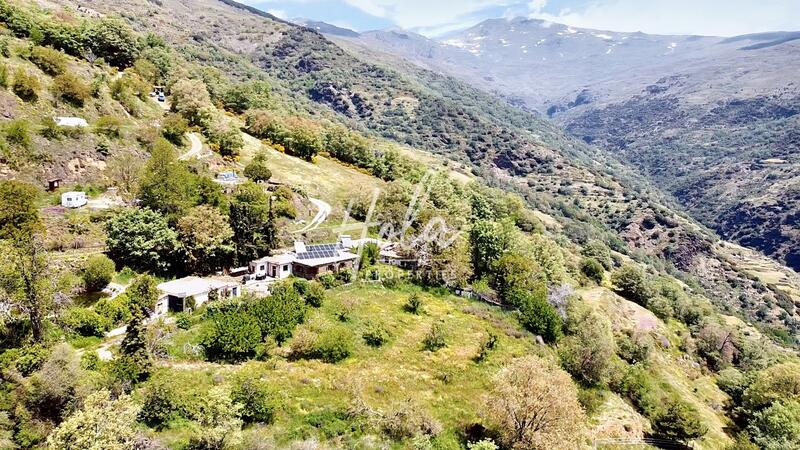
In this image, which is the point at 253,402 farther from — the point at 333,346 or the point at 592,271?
the point at 592,271

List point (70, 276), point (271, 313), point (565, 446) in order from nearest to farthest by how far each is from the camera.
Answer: point (565, 446) < point (70, 276) < point (271, 313)

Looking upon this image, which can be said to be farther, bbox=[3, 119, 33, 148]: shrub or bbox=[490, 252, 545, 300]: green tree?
bbox=[490, 252, 545, 300]: green tree

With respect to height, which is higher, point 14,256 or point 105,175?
point 14,256

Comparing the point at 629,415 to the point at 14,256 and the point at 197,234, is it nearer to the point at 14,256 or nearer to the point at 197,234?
the point at 197,234

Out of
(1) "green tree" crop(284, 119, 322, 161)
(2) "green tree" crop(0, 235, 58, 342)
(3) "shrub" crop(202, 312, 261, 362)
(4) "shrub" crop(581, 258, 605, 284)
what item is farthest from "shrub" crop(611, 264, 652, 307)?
(2) "green tree" crop(0, 235, 58, 342)

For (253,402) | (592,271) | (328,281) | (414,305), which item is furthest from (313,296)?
(592,271)

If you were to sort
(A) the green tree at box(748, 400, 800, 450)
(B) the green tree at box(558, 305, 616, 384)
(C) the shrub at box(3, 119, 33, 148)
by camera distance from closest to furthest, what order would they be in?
1. (A) the green tree at box(748, 400, 800, 450)
2. (B) the green tree at box(558, 305, 616, 384)
3. (C) the shrub at box(3, 119, 33, 148)

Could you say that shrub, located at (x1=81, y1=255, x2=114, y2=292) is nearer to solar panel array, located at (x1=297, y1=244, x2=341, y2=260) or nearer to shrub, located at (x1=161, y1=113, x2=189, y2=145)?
solar panel array, located at (x1=297, y1=244, x2=341, y2=260)

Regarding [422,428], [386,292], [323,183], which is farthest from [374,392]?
[323,183]
